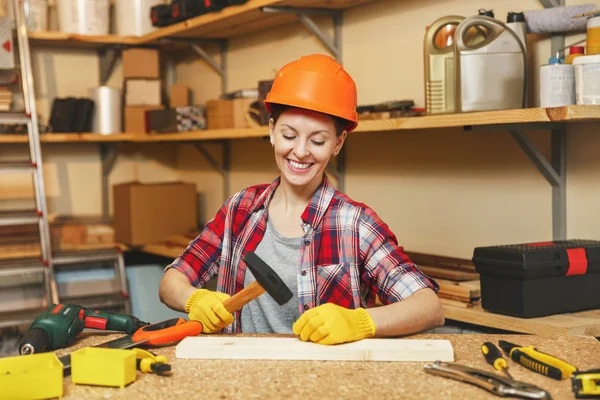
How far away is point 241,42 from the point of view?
4.48 metres

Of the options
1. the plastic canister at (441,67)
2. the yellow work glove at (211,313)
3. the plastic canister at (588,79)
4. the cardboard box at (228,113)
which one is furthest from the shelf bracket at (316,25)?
Answer: the yellow work glove at (211,313)

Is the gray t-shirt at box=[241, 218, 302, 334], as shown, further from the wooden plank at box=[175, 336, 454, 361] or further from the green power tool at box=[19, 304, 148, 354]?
the wooden plank at box=[175, 336, 454, 361]

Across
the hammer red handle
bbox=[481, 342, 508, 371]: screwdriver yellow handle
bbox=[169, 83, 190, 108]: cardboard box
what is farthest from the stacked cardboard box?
bbox=[481, 342, 508, 371]: screwdriver yellow handle

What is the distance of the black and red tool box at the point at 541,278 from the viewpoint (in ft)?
7.29

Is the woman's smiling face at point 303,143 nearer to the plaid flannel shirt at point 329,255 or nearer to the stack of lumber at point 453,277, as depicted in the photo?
the plaid flannel shirt at point 329,255

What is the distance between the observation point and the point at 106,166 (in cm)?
506

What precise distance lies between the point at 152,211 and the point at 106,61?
1168mm

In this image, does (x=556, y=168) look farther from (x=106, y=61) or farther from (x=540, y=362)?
(x=106, y=61)

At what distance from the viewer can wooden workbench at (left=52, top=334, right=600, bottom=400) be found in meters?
1.24

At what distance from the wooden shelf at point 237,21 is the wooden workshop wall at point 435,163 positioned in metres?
0.12

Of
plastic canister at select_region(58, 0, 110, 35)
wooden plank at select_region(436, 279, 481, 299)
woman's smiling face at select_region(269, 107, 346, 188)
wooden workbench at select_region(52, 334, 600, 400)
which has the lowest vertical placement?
wooden plank at select_region(436, 279, 481, 299)

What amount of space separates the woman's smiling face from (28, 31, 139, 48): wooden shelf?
290cm

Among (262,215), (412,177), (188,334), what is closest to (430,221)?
(412,177)

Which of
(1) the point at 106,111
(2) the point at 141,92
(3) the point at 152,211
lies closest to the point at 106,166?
(1) the point at 106,111
